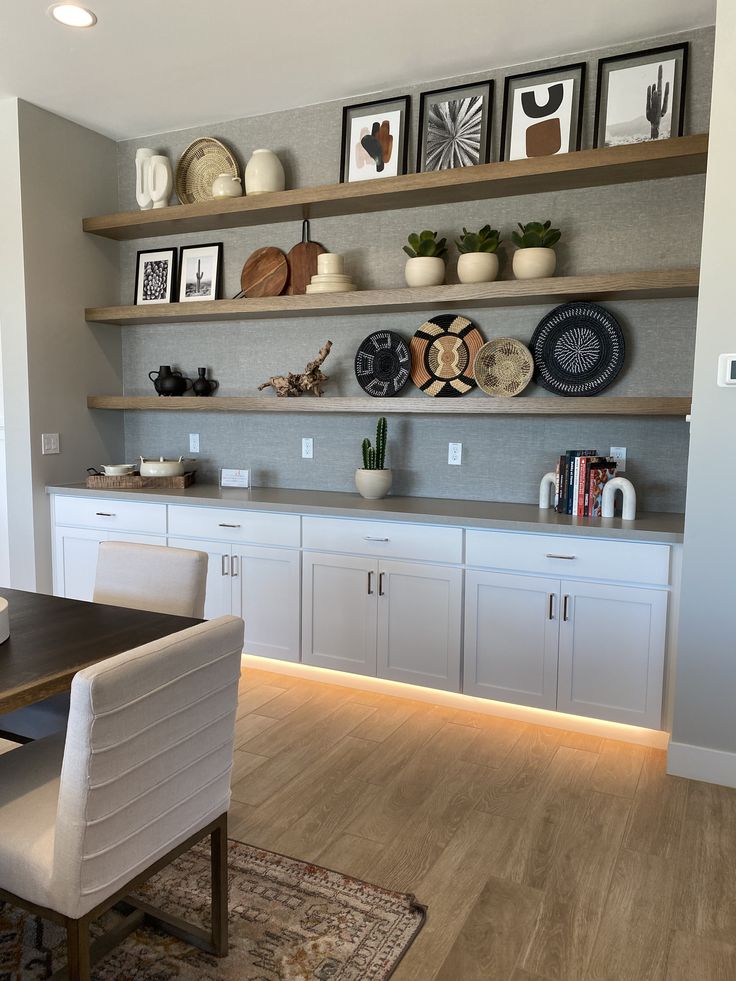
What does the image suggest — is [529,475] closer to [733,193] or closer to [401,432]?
[401,432]

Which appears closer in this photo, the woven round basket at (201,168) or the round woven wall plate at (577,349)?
the round woven wall plate at (577,349)

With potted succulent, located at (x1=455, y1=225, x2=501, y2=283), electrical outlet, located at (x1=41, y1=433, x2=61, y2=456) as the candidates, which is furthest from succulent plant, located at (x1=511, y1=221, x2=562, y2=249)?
electrical outlet, located at (x1=41, y1=433, x2=61, y2=456)

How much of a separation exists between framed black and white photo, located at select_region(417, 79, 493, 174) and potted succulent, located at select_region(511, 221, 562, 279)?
18.4 inches

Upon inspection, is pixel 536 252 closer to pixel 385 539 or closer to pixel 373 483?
pixel 373 483

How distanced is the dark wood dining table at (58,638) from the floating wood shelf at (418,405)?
172 cm

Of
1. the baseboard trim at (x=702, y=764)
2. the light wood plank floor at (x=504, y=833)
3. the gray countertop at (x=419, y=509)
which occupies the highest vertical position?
the gray countertop at (x=419, y=509)

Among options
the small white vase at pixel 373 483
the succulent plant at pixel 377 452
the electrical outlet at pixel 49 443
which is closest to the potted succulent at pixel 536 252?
the succulent plant at pixel 377 452

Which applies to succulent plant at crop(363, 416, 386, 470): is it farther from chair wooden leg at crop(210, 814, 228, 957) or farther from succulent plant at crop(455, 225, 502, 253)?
chair wooden leg at crop(210, 814, 228, 957)

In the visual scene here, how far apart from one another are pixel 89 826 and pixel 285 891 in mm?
897

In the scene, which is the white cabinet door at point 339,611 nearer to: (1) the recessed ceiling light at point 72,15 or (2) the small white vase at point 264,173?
(2) the small white vase at point 264,173

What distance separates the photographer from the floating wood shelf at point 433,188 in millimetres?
2846

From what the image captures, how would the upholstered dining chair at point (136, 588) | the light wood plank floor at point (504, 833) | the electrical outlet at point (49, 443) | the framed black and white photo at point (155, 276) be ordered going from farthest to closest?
the framed black and white photo at point (155, 276), the electrical outlet at point (49, 443), the upholstered dining chair at point (136, 588), the light wood plank floor at point (504, 833)

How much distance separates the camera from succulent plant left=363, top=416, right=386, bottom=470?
11.4 feet

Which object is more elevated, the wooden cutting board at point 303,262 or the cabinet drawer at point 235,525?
the wooden cutting board at point 303,262
